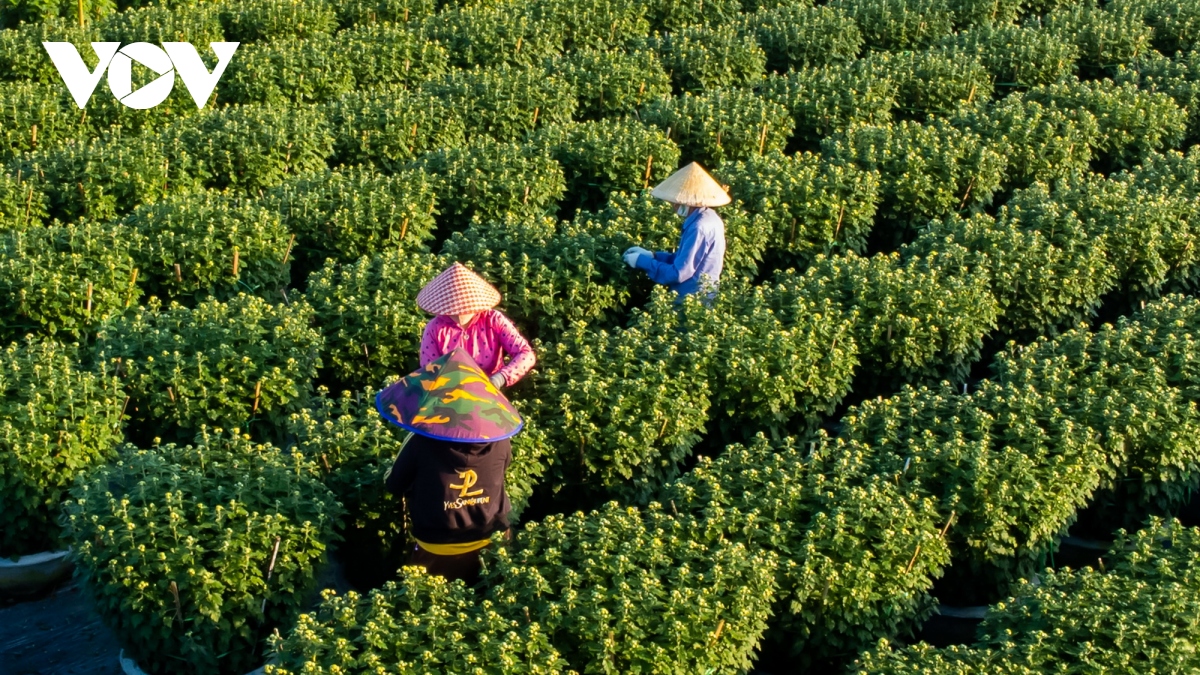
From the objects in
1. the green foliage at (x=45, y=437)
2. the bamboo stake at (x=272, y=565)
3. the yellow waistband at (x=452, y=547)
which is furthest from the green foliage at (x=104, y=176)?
the yellow waistband at (x=452, y=547)

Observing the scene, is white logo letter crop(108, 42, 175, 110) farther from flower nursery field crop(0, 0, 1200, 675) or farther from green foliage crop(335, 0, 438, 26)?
green foliage crop(335, 0, 438, 26)

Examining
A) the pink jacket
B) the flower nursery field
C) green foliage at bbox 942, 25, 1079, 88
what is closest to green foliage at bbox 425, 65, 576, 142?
the flower nursery field

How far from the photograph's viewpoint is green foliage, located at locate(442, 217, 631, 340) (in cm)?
1018

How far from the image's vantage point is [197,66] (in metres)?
15.2

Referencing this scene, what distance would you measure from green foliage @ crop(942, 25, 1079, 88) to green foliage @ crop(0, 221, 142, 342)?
399 inches

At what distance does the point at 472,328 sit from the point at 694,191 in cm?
234

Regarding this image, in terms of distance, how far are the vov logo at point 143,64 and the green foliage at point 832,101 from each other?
619cm

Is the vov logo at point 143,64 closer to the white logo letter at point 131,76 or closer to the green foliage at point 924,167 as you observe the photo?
the white logo letter at point 131,76

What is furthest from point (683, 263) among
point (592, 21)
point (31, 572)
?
point (592, 21)

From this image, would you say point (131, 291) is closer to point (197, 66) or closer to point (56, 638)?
point (56, 638)

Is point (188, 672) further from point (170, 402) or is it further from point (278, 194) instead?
point (278, 194)

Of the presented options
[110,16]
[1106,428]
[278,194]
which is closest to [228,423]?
[278,194]

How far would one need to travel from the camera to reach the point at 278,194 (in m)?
11.8

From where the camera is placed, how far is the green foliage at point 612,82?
50.2 ft
